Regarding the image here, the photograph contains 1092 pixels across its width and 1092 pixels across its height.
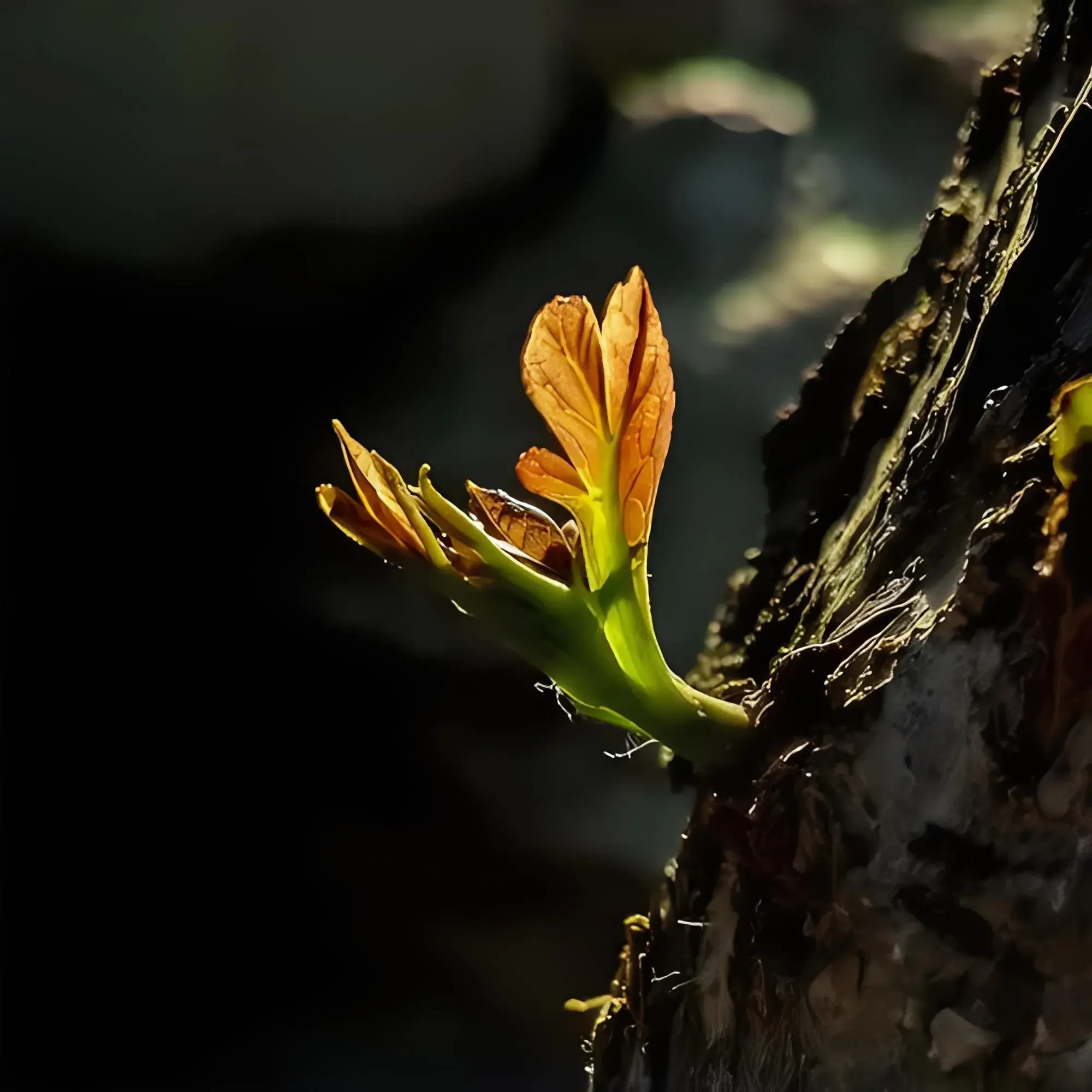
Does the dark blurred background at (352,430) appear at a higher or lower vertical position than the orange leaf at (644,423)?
higher

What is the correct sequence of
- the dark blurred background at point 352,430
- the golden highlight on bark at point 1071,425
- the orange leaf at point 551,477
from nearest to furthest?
the golden highlight on bark at point 1071,425
the orange leaf at point 551,477
the dark blurred background at point 352,430

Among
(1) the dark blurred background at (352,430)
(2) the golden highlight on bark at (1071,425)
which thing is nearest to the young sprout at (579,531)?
(2) the golden highlight on bark at (1071,425)

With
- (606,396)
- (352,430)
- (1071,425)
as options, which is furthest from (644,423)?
(352,430)

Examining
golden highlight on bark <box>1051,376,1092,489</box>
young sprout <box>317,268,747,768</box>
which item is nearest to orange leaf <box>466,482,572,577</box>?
young sprout <box>317,268,747,768</box>

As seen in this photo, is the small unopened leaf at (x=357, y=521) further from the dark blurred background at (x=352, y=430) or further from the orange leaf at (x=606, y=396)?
the dark blurred background at (x=352, y=430)

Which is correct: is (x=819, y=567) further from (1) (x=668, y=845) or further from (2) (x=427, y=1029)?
(2) (x=427, y=1029)

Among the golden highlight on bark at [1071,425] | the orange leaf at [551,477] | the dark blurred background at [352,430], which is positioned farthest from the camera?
the dark blurred background at [352,430]

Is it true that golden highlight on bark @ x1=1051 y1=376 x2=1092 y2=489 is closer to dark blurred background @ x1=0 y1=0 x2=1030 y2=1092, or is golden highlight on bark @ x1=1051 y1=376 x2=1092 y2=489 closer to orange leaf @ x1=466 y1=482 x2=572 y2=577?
orange leaf @ x1=466 y1=482 x2=572 y2=577

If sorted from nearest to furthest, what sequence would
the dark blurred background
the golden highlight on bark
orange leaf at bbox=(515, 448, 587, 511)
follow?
1. the golden highlight on bark
2. orange leaf at bbox=(515, 448, 587, 511)
3. the dark blurred background
